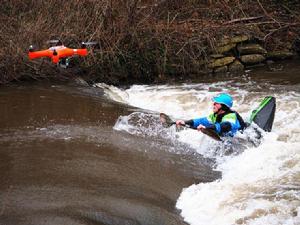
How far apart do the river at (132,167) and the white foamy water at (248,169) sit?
12 millimetres

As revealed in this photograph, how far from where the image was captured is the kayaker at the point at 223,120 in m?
7.20

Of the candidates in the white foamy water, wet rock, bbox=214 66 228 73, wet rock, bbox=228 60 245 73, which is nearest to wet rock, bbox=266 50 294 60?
wet rock, bbox=228 60 245 73

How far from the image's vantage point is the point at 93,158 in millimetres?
→ 6402

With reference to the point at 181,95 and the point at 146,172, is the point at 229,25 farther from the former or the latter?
the point at 146,172

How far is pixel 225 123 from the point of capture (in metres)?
7.17

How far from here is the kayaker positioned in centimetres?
720

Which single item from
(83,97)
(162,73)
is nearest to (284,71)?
(162,73)

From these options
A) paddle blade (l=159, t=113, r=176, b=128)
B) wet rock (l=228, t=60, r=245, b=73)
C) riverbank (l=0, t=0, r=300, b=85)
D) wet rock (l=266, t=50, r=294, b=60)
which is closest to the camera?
paddle blade (l=159, t=113, r=176, b=128)

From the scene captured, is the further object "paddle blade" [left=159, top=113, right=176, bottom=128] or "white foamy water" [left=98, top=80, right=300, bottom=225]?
"paddle blade" [left=159, top=113, right=176, bottom=128]

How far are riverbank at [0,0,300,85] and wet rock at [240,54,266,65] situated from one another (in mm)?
27

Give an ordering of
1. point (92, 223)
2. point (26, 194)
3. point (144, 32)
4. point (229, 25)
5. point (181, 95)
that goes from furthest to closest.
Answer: point (229, 25) → point (144, 32) → point (181, 95) → point (26, 194) → point (92, 223)

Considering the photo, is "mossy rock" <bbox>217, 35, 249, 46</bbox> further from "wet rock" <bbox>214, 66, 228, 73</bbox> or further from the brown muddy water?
the brown muddy water

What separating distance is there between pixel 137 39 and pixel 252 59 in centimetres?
330

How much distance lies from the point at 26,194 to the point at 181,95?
19.8 ft
